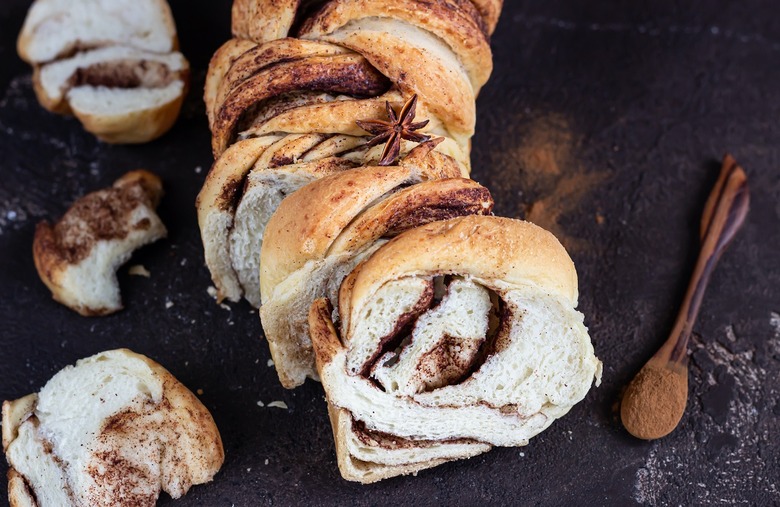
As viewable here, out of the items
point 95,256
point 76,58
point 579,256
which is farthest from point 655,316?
point 76,58

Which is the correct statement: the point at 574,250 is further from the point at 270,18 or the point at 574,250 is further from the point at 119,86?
the point at 119,86

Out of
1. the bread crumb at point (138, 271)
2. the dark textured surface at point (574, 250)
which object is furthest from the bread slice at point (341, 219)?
the bread crumb at point (138, 271)

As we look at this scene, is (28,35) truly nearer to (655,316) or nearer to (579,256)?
(579,256)

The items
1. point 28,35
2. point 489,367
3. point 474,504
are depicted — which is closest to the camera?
point 489,367

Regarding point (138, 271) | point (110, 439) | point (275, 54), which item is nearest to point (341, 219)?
point (275, 54)

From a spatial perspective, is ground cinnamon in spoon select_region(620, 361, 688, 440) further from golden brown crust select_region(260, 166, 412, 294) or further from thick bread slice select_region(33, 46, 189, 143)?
thick bread slice select_region(33, 46, 189, 143)

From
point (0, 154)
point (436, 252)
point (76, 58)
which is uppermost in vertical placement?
point (436, 252)

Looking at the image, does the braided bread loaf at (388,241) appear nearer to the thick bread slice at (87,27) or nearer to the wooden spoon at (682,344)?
the wooden spoon at (682,344)
